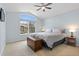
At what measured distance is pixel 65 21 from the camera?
6.02 ft

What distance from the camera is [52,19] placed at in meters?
1.87

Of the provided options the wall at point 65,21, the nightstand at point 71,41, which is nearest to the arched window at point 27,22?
the wall at point 65,21

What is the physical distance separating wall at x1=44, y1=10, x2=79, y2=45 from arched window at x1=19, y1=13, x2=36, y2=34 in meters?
0.27

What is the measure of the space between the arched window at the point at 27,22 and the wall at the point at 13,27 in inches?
3.0

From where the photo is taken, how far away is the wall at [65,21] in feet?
5.49

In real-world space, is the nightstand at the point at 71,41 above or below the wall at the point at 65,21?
below

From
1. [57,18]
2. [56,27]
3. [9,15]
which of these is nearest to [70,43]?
[56,27]

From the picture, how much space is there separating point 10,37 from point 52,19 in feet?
3.05

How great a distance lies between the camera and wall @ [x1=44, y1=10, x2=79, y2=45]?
1.67 metres

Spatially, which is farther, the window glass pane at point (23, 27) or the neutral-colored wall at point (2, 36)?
the window glass pane at point (23, 27)

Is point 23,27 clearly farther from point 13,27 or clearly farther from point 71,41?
point 71,41

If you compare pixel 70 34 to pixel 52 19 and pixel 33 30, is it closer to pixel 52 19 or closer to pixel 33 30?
pixel 52 19

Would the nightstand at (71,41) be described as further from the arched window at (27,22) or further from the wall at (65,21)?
the arched window at (27,22)

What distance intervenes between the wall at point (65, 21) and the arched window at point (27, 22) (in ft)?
0.90
